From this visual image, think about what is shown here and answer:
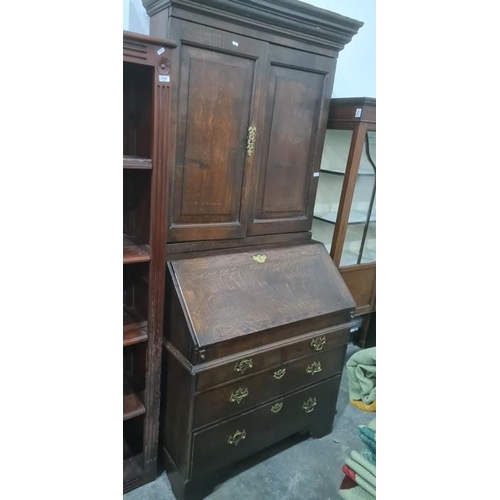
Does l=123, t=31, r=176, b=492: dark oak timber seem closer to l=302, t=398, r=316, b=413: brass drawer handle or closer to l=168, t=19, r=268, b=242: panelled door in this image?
l=168, t=19, r=268, b=242: panelled door

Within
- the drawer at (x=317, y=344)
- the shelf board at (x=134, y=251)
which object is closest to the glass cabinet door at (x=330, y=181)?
the drawer at (x=317, y=344)

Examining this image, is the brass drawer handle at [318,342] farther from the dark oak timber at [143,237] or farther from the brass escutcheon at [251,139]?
the brass escutcheon at [251,139]

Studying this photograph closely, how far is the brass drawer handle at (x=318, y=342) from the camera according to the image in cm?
174

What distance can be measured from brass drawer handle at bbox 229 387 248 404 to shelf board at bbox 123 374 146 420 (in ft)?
1.20

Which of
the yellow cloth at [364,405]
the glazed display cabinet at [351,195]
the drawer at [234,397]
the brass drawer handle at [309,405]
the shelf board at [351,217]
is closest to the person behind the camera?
the drawer at [234,397]

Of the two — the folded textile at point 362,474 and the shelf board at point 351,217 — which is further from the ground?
the shelf board at point 351,217

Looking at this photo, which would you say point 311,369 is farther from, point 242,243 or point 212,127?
point 212,127

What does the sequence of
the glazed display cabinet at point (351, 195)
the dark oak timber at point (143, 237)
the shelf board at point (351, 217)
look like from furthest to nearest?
the shelf board at point (351, 217)
the glazed display cabinet at point (351, 195)
the dark oak timber at point (143, 237)

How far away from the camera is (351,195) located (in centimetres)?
220
